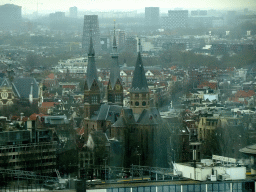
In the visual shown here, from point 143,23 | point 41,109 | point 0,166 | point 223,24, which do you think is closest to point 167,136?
point 0,166

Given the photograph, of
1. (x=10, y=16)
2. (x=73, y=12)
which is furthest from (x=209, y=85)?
(x=10, y=16)

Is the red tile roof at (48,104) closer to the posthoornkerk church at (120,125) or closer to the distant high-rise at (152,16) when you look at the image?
the posthoornkerk church at (120,125)

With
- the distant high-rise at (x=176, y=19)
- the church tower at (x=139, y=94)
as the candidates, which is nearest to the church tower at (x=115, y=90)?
the church tower at (x=139, y=94)

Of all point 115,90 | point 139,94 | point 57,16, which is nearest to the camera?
point 139,94

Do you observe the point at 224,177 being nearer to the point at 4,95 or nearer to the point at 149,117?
the point at 149,117

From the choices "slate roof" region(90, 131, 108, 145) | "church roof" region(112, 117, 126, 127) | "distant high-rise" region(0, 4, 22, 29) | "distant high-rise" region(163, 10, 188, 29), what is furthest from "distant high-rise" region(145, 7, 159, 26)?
"slate roof" region(90, 131, 108, 145)

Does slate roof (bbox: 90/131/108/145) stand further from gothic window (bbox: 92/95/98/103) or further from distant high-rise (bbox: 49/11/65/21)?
distant high-rise (bbox: 49/11/65/21)

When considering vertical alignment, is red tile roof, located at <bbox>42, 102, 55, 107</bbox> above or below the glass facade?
below
